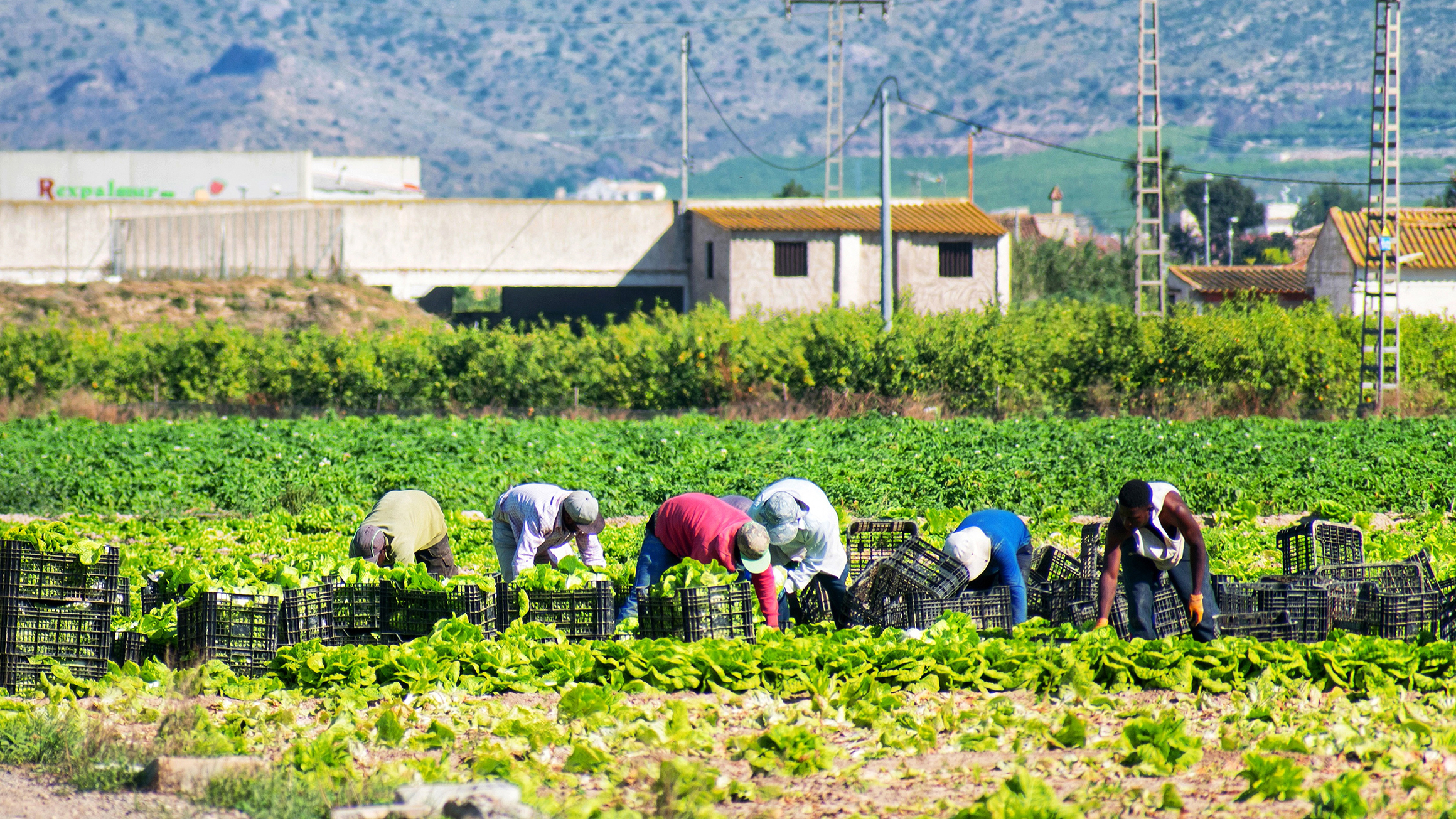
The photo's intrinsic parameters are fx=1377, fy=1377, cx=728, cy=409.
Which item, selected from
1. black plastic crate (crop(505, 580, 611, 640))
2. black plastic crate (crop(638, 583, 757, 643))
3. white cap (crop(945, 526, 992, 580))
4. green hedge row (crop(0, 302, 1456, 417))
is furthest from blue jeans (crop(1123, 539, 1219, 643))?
green hedge row (crop(0, 302, 1456, 417))

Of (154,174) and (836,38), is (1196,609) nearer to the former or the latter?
(836,38)

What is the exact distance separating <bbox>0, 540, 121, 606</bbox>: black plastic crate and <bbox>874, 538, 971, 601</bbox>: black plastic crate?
464 cm

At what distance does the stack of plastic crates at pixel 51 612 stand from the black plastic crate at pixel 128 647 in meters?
0.22

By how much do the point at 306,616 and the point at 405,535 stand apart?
4.75 feet

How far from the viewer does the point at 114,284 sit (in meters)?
43.7

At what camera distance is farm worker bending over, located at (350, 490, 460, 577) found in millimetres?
9195

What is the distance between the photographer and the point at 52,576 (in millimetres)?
7594

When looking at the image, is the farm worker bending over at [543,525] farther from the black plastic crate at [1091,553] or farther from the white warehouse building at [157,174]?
the white warehouse building at [157,174]

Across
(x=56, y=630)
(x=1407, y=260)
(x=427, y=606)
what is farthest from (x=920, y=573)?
(x=1407, y=260)

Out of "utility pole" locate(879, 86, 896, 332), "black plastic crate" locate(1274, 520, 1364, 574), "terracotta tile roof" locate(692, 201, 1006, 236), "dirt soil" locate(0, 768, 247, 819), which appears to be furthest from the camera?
"terracotta tile roof" locate(692, 201, 1006, 236)

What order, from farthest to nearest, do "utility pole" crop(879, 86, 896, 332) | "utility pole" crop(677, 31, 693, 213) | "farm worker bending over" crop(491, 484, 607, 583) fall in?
"utility pole" crop(677, 31, 693, 213)
"utility pole" crop(879, 86, 896, 332)
"farm worker bending over" crop(491, 484, 607, 583)

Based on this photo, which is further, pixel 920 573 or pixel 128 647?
pixel 920 573

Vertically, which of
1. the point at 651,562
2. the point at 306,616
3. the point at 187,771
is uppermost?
the point at 651,562

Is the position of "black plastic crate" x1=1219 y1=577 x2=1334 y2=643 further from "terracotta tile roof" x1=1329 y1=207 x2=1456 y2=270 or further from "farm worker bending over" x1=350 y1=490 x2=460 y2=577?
"terracotta tile roof" x1=1329 y1=207 x2=1456 y2=270
